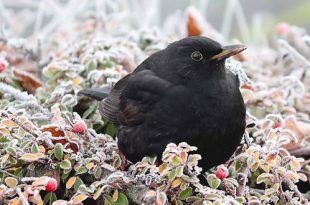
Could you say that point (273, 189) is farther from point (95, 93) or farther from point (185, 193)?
point (95, 93)

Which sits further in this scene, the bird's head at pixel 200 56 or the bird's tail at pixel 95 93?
the bird's tail at pixel 95 93

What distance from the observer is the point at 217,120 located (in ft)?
10.1

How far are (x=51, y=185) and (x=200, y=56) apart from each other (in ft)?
3.00

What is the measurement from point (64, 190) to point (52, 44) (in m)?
2.07

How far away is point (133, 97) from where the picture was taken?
134 inches

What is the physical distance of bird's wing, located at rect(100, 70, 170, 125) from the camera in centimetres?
323

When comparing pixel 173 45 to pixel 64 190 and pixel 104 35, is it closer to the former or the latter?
pixel 64 190

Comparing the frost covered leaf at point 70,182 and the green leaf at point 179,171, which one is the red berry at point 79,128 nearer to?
the frost covered leaf at point 70,182

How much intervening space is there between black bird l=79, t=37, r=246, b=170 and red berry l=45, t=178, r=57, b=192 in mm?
503

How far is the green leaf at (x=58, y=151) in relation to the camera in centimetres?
298

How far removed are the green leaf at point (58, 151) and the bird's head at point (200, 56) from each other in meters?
0.66

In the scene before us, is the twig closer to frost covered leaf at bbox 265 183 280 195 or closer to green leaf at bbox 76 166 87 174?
frost covered leaf at bbox 265 183 280 195

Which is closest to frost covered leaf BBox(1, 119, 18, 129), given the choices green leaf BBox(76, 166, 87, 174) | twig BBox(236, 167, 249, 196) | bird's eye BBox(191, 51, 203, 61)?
green leaf BBox(76, 166, 87, 174)

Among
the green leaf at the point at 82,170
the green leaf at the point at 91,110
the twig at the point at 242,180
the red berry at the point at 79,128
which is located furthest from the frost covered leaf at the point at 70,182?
the green leaf at the point at 91,110
